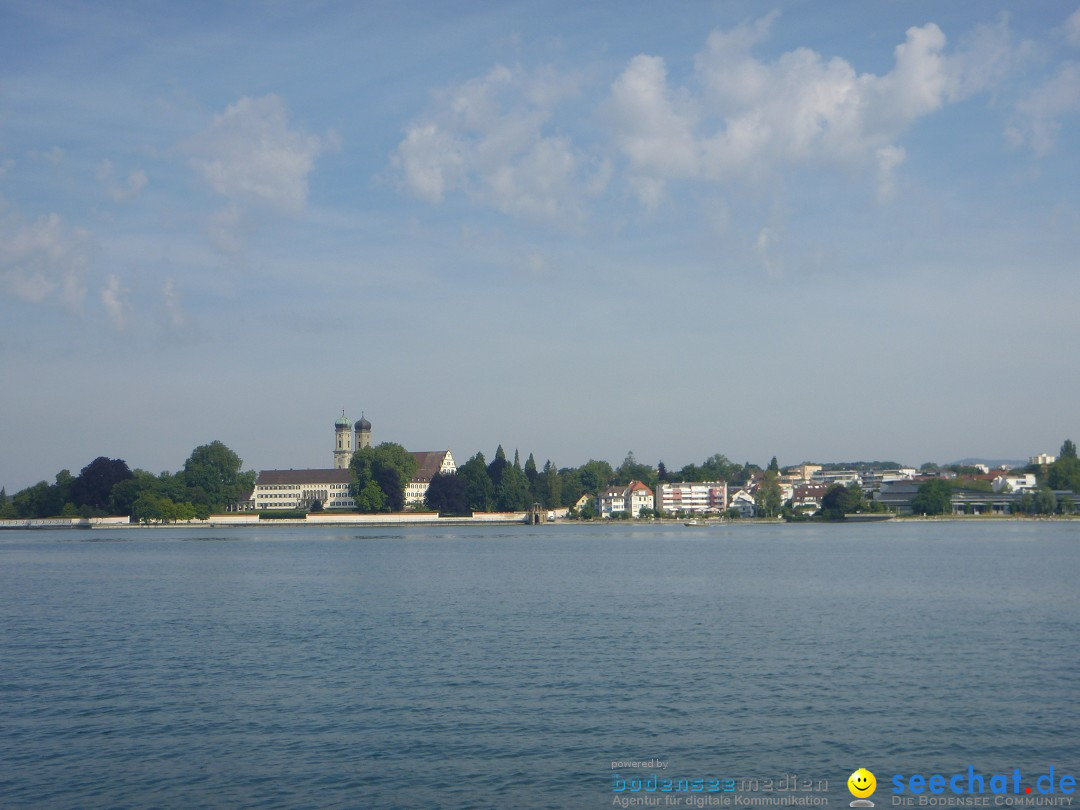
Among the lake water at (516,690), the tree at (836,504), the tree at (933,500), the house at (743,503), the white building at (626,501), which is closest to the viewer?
the lake water at (516,690)

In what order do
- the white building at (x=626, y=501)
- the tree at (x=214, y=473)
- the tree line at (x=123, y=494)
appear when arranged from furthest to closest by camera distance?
1. the white building at (x=626, y=501)
2. the tree at (x=214, y=473)
3. the tree line at (x=123, y=494)

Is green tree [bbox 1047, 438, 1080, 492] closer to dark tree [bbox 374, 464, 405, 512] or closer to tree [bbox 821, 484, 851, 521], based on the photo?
tree [bbox 821, 484, 851, 521]

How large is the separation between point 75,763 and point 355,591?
86.1ft

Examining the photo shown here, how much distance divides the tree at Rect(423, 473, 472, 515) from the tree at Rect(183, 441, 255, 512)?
28414 millimetres

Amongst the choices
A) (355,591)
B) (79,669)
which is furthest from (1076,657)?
(355,591)

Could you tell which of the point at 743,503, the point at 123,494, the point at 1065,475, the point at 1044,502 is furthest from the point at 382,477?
the point at 1065,475

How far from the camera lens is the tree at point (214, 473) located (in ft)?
458

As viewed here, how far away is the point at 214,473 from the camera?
141375mm

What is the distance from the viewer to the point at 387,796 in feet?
45.1

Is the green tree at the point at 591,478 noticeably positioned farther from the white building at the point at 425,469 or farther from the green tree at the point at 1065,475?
the green tree at the point at 1065,475

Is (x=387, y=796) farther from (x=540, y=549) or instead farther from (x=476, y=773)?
(x=540, y=549)

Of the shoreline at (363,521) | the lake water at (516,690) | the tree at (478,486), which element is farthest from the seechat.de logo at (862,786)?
the tree at (478,486)

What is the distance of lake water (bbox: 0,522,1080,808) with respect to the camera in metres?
14.6

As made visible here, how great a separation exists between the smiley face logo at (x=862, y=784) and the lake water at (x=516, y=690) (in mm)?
188
